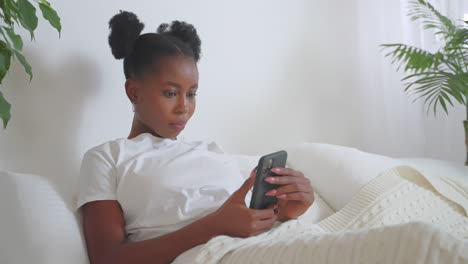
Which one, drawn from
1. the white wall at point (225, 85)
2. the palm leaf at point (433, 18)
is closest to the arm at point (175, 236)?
the white wall at point (225, 85)

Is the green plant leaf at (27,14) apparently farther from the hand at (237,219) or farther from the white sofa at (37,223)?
the hand at (237,219)

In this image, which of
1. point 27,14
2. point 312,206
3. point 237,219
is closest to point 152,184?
point 237,219

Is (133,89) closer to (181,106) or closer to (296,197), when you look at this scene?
(181,106)

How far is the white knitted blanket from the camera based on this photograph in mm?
622

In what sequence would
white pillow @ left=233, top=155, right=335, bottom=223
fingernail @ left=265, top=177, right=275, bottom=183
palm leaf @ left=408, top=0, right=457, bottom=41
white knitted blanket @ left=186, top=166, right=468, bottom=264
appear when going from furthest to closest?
palm leaf @ left=408, top=0, right=457, bottom=41, white pillow @ left=233, top=155, right=335, bottom=223, fingernail @ left=265, top=177, right=275, bottom=183, white knitted blanket @ left=186, top=166, right=468, bottom=264

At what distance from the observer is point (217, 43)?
68.0 inches

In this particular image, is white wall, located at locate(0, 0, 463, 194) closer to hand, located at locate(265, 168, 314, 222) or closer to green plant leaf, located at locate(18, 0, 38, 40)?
green plant leaf, located at locate(18, 0, 38, 40)

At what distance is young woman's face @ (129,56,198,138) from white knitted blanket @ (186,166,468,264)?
40cm

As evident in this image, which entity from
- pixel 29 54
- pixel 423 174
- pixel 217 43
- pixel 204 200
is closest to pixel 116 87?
pixel 29 54

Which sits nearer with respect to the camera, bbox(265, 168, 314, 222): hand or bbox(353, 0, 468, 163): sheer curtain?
bbox(265, 168, 314, 222): hand

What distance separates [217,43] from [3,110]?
0.98m

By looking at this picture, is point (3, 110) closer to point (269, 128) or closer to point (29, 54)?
point (29, 54)

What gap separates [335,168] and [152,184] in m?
0.71

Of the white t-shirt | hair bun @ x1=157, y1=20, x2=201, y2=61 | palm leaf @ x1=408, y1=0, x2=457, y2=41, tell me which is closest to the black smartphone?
the white t-shirt
